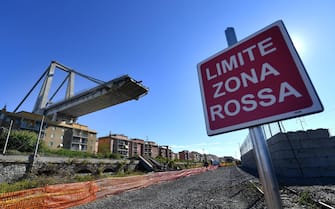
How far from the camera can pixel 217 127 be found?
127 cm

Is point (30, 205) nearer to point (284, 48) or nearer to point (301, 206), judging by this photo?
point (284, 48)

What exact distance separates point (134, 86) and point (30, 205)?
2299cm

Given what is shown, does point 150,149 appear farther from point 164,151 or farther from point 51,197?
point 51,197

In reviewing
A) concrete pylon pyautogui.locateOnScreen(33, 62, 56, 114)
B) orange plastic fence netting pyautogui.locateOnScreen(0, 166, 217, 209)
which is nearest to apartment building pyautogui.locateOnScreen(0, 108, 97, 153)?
concrete pylon pyautogui.locateOnScreen(33, 62, 56, 114)

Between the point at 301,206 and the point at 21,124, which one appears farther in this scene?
the point at 21,124

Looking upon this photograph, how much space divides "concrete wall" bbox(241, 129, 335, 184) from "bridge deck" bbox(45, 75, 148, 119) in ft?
68.4

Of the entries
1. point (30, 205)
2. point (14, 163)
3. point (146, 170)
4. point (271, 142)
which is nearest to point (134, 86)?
point (146, 170)

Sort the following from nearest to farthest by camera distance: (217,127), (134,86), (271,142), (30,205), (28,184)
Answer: (217,127), (30,205), (28,184), (271,142), (134,86)

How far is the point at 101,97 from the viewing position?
2883 centimetres

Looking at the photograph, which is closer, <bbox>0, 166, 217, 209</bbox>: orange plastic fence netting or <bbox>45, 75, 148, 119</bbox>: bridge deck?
<bbox>0, 166, 217, 209</bbox>: orange plastic fence netting

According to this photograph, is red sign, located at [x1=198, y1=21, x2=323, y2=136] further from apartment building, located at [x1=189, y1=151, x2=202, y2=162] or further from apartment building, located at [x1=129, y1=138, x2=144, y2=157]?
apartment building, located at [x1=189, y1=151, x2=202, y2=162]

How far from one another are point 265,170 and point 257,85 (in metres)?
0.53

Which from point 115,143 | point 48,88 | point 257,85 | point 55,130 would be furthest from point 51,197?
point 115,143

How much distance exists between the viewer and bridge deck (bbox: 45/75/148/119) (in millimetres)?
27141
